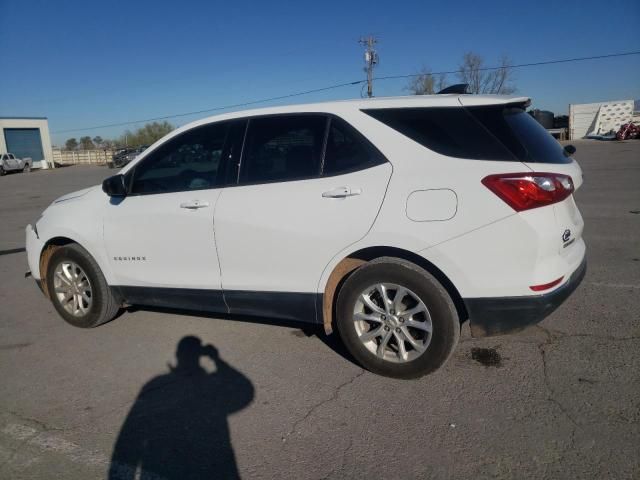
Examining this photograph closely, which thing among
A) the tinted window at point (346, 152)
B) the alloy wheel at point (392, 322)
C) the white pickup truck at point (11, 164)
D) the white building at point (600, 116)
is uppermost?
the white building at point (600, 116)

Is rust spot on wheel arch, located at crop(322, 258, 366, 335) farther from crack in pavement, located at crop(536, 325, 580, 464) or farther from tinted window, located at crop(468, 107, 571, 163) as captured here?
crack in pavement, located at crop(536, 325, 580, 464)

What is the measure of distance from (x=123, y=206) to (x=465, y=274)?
2.81m

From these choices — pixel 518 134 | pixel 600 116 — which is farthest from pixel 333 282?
pixel 600 116

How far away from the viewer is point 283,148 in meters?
3.46

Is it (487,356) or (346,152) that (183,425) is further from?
(487,356)

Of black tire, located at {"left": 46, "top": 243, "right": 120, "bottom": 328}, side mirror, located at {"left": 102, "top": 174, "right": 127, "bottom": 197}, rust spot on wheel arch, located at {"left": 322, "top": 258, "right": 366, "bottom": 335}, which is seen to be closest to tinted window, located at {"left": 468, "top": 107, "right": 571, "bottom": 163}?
rust spot on wheel arch, located at {"left": 322, "top": 258, "right": 366, "bottom": 335}

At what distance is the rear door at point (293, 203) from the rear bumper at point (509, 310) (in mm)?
848

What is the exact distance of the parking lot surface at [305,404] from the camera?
→ 243 cm

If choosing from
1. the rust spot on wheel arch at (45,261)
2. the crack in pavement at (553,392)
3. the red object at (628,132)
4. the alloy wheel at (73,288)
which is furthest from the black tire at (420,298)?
the red object at (628,132)

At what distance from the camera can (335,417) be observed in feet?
9.28

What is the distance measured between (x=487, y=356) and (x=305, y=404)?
1.40m

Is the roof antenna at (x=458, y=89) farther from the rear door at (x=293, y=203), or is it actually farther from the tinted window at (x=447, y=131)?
the rear door at (x=293, y=203)

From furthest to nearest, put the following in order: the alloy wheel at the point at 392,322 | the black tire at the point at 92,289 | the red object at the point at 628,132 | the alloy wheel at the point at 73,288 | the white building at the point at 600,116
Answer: the white building at the point at 600,116 < the red object at the point at 628,132 < the alloy wheel at the point at 73,288 < the black tire at the point at 92,289 < the alloy wheel at the point at 392,322

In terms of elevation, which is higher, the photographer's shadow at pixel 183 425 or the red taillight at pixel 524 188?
the red taillight at pixel 524 188
